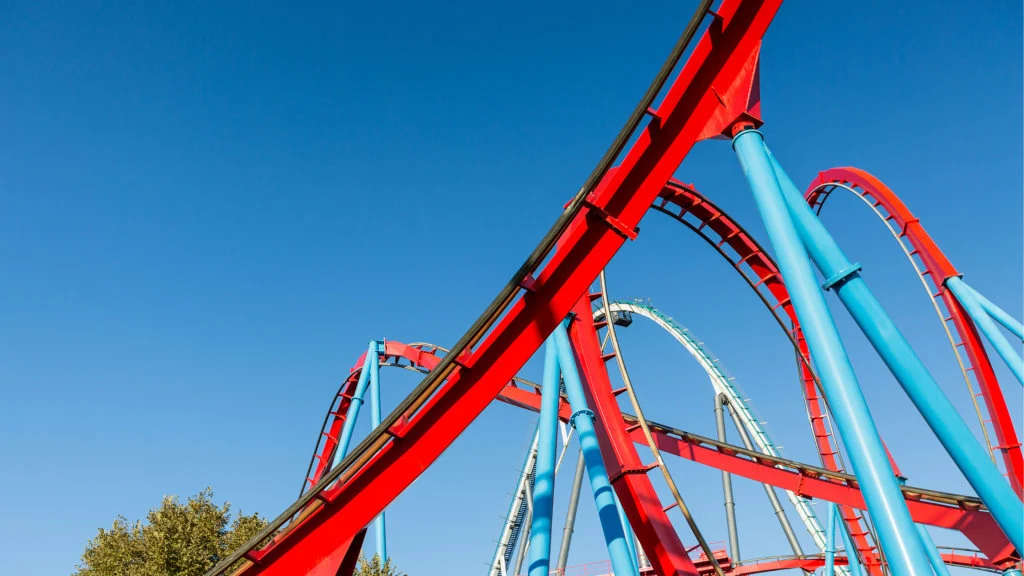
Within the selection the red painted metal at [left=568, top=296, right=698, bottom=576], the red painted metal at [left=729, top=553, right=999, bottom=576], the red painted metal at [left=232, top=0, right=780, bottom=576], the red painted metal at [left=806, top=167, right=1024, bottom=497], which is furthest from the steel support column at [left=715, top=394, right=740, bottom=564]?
the red painted metal at [left=232, top=0, right=780, bottom=576]

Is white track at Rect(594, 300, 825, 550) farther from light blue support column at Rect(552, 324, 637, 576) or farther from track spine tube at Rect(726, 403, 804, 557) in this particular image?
light blue support column at Rect(552, 324, 637, 576)

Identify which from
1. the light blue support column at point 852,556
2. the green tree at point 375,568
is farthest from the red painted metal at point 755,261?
the green tree at point 375,568

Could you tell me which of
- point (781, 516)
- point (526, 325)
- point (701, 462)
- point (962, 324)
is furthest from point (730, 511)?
point (526, 325)

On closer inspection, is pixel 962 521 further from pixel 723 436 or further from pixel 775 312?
pixel 723 436

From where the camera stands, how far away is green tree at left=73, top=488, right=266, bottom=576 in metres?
12.5

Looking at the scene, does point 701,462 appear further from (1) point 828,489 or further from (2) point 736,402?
(2) point 736,402

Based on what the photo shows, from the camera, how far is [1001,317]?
9688mm

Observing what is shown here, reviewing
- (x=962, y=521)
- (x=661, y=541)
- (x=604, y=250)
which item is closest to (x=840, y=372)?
(x=604, y=250)

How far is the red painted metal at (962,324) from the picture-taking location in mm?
10312

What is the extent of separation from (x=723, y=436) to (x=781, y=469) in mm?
5192

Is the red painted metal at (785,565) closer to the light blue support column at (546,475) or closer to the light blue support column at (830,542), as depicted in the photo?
the light blue support column at (830,542)

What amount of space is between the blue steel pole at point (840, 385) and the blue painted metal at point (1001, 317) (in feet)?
16.9

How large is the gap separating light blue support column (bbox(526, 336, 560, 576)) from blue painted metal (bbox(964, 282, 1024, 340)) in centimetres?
588

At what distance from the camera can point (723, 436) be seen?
56.2 feet
